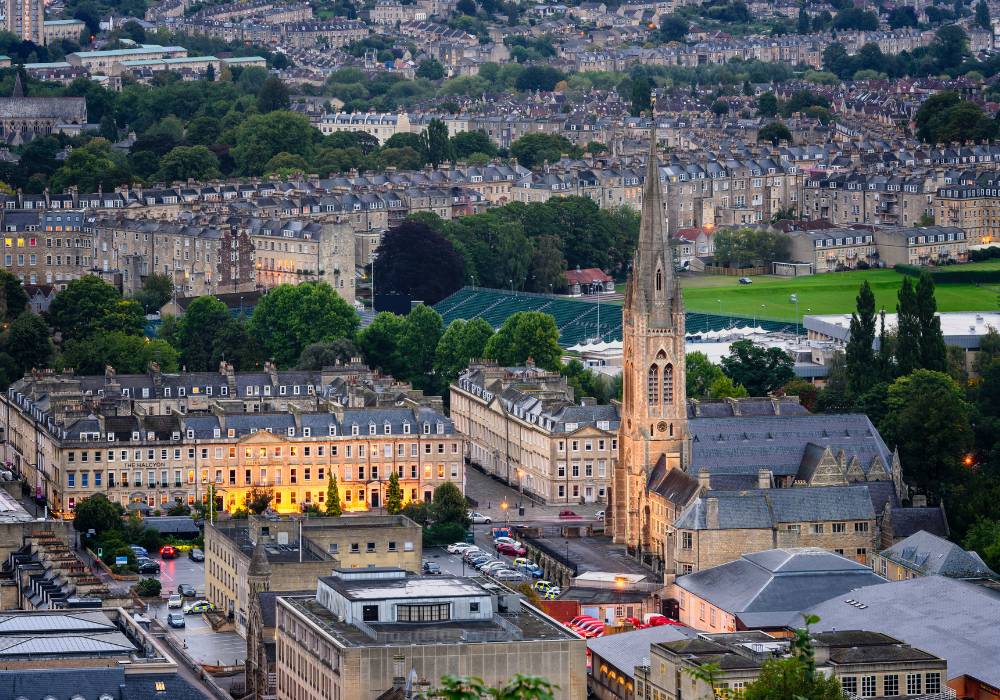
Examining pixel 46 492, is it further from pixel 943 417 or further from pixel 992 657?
pixel 992 657

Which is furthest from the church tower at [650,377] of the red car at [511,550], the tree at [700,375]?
the tree at [700,375]

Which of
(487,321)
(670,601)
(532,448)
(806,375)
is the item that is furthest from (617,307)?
(670,601)

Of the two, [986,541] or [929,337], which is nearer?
[986,541]

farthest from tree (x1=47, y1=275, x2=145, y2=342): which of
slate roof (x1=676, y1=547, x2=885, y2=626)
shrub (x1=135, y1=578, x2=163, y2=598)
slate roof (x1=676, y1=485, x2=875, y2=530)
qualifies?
slate roof (x1=676, y1=547, x2=885, y2=626)

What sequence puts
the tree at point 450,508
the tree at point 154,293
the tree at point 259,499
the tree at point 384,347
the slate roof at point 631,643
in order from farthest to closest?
1. the tree at point 154,293
2. the tree at point 384,347
3. the tree at point 259,499
4. the tree at point 450,508
5. the slate roof at point 631,643

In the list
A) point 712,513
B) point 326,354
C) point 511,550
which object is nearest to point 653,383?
point 511,550

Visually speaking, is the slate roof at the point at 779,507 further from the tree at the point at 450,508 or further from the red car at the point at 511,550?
the tree at the point at 450,508

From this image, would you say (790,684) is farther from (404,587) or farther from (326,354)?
(326,354)
